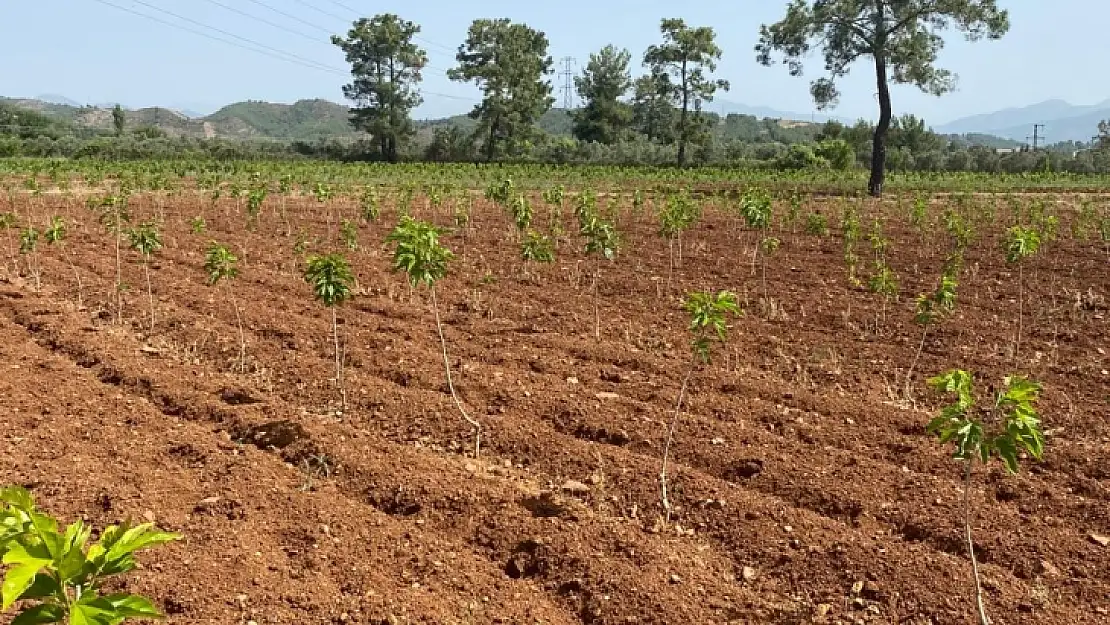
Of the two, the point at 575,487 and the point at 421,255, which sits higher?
the point at 421,255

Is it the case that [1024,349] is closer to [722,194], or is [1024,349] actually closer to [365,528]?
[365,528]

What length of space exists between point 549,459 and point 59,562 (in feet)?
12.6

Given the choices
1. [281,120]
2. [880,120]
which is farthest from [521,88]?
[281,120]

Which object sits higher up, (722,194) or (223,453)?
(722,194)

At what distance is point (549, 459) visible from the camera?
223 inches

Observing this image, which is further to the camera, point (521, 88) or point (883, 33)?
point (521, 88)

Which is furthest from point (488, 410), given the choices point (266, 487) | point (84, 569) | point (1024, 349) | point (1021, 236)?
point (1021, 236)

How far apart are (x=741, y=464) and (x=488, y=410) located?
6.78ft

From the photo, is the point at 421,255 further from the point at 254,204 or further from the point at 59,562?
the point at 254,204

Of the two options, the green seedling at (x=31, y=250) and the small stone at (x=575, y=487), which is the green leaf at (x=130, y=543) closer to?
the small stone at (x=575, y=487)

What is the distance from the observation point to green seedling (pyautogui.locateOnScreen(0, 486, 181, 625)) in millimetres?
1987

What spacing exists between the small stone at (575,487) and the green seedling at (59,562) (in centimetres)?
328

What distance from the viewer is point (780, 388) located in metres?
7.00

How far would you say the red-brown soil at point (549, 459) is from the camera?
163 inches
